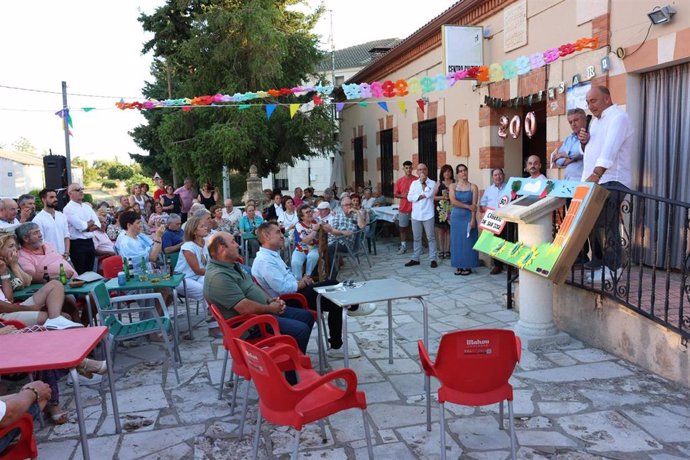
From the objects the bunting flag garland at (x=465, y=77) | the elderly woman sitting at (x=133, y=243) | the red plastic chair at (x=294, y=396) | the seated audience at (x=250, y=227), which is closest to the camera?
the red plastic chair at (x=294, y=396)

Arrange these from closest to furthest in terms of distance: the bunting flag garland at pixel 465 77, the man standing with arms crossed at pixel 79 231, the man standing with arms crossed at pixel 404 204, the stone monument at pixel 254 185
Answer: the bunting flag garland at pixel 465 77 → the man standing with arms crossed at pixel 79 231 → the man standing with arms crossed at pixel 404 204 → the stone monument at pixel 254 185

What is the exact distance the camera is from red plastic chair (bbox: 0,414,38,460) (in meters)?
2.30

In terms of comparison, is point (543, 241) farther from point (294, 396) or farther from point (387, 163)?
point (387, 163)

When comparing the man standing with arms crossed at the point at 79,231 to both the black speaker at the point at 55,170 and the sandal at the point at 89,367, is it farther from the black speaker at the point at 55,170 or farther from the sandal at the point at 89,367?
the black speaker at the point at 55,170

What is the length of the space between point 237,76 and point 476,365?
12.7 meters

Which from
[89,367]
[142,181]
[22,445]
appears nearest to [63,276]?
[89,367]

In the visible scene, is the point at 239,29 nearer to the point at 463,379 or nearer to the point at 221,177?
the point at 221,177

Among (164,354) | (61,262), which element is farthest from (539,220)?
(61,262)

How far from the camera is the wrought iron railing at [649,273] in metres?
3.65

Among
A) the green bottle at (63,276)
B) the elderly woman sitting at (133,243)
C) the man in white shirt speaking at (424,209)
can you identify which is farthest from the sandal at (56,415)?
the man in white shirt speaking at (424,209)

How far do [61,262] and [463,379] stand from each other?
4.07 meters

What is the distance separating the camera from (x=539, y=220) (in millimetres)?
4555

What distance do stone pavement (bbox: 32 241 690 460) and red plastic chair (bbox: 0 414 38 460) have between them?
82 cm

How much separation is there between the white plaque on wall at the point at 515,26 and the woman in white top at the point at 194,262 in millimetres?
4939
